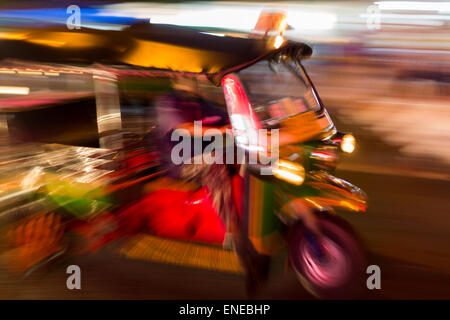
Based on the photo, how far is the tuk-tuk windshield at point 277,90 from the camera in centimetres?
225

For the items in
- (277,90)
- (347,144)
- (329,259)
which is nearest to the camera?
(329,259)

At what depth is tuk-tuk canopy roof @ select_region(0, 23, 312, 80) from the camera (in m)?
2.14

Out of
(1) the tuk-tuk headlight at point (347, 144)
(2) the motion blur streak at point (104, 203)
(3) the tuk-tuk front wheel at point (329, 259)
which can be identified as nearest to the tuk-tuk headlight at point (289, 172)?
(3) the tuk-tuk front wheel at point (329, 259)

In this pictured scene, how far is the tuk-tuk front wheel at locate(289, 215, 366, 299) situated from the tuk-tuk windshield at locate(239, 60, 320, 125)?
76 centimetres

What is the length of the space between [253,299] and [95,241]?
1.20m

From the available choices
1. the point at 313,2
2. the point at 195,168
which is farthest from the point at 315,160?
the point at 313,2

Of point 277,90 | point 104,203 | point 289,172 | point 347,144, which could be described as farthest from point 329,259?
point 104,203

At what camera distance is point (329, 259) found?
212 cm

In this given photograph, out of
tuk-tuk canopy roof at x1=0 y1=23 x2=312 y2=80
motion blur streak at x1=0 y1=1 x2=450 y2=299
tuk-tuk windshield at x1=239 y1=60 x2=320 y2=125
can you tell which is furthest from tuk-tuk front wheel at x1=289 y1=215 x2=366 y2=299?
tuk-tuk canopy roof at x1=0 y1=23 x2=312 y2=80

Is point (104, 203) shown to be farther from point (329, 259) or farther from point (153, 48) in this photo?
point (329, 259)

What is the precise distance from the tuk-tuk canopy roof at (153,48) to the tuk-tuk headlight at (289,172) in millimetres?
649

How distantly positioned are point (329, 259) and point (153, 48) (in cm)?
169

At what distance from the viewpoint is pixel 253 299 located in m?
2.23
